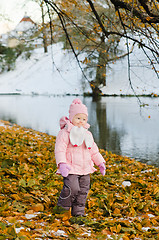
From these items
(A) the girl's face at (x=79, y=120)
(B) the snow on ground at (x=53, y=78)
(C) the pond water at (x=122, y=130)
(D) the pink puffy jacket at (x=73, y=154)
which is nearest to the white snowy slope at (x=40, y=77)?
(B) the snow on ground at (x=53, y=78)

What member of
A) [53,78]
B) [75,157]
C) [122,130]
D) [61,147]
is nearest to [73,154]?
[75,157]

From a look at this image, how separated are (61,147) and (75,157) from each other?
0.18 meters

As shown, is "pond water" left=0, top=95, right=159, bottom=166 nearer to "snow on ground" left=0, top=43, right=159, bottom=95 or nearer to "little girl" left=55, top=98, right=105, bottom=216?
"little girl" left=55, top=98, right=105, bottom=216

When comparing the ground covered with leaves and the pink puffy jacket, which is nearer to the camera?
the ground covered with leaves

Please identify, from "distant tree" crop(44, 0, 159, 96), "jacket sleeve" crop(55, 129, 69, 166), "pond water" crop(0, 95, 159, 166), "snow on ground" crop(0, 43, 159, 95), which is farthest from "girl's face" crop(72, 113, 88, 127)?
"snow on ground" crop(0, 43, 159, 95)

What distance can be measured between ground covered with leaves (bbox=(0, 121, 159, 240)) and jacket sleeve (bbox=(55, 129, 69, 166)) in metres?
0.61

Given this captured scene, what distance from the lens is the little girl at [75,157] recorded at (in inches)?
120

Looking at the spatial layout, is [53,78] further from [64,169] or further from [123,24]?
[64,169]

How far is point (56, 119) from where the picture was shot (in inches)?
569

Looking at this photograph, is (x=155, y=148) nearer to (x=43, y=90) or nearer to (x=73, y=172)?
(x=73, y=172)

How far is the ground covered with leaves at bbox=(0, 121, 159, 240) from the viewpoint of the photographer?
2771 mm

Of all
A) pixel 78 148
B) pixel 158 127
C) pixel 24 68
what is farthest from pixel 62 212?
pixel 24 68

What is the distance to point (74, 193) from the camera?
10.1 feet

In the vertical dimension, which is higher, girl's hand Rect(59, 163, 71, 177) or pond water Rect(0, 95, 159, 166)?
girl's hand Rect(59, 163, 71, 177)
